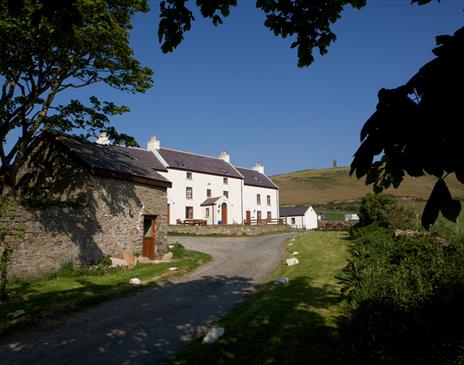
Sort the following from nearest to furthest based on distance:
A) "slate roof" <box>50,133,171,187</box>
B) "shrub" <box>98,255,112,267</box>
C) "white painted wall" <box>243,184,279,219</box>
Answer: "shrub" <box>98,255,112,267</box>, "slate roof" <box>50,133,171,187</box>, "white painted wall" <box>243,184,279,219</box>

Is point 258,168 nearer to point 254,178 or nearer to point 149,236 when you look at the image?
point 254,178

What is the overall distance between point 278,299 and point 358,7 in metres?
7.55

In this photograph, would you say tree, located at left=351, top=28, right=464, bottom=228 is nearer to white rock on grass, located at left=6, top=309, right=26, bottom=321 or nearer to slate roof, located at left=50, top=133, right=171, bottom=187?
white rock on grass, located at left=6, top=309, right=26, bottom=321

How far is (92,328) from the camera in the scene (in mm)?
8398

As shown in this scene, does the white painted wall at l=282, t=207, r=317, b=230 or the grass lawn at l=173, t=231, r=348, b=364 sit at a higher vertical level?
the white painted wall at l=282, t=207, r=317, b=230

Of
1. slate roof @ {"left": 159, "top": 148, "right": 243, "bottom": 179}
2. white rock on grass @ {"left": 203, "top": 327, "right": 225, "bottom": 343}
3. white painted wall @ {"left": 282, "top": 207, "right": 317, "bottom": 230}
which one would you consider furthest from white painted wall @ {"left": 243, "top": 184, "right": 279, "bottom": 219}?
white rock on grass @ {"left": 203, "top": 327, "right": 225, "bottom": 343}

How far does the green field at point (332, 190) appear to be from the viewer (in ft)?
270

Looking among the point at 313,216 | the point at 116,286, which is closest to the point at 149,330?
the point at 116,286

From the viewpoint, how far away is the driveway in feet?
22.0

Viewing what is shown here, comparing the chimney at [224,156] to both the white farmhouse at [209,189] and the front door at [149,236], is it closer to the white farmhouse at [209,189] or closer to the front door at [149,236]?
the white farmhouse at [209,189]

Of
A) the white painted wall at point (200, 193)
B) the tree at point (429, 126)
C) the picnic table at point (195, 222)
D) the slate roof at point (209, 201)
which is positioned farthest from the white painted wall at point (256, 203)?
the tree at point (429, 126)

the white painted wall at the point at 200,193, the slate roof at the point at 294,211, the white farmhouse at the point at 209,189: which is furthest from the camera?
the slate roof at the point at 294,211

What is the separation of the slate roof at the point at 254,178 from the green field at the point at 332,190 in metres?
26.6

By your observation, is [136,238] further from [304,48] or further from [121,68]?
[304,48]
